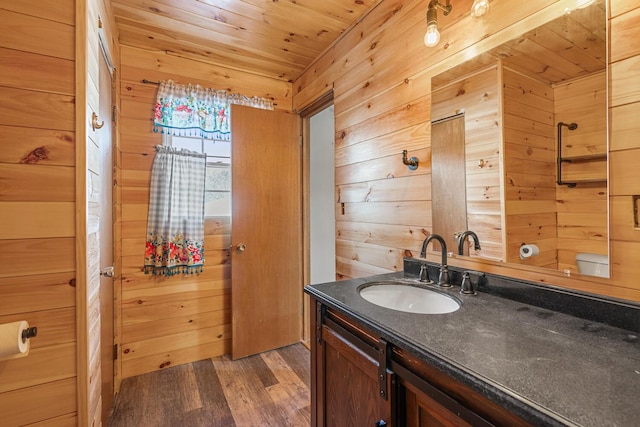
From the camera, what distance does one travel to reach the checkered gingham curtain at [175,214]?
2.21 metres

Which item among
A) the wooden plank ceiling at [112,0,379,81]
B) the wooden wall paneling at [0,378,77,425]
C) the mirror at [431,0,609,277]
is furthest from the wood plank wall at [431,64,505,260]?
the wooden wall paneling at [0,378,77,425]

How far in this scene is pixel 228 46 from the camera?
2.21 meters

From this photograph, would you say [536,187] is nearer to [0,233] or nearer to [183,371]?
[0,233]

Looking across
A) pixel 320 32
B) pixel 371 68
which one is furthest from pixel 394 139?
pixel 320 32

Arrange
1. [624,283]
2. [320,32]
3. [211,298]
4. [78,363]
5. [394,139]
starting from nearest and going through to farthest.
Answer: [624,283], [78,363], [394,139], [320,32], [211,298]

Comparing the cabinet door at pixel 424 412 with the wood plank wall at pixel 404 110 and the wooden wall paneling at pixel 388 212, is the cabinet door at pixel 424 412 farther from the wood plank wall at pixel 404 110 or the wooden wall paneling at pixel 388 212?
the wooden wall paneling at pixel 388 212

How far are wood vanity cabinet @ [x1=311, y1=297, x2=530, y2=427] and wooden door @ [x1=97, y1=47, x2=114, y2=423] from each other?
3.79 feet

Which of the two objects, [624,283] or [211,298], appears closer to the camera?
[624,283]

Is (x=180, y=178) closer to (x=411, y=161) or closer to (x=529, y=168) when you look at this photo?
(x=411, y=161)

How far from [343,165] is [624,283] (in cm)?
154

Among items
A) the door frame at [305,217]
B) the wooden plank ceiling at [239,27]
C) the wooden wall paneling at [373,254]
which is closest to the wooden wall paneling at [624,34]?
the wooden wall paneling at [373,254]

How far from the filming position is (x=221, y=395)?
6.31 feet

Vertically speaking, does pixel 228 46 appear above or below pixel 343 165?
above

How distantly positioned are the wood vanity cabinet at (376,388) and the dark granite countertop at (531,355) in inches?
2.3
